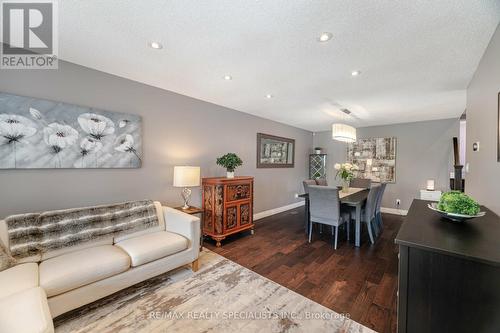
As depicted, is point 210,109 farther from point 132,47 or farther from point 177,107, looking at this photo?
point 132,47

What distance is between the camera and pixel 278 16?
60.2 inches

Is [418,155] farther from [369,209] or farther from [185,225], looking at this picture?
[185,225]

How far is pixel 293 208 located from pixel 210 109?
3.61 metres

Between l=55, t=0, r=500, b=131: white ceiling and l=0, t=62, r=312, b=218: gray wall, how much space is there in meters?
0.25

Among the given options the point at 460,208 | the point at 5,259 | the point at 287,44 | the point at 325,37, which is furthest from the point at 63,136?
the point at 460,208

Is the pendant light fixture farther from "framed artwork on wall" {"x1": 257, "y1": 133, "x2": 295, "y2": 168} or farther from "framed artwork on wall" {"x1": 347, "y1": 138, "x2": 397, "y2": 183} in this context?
"framed artwork on wall" {"x1": 347, "y1": 138, "x2": 397, "y2": 183}

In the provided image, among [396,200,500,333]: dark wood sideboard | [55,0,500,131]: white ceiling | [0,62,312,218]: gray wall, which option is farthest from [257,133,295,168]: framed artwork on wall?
[396,200,500,333]: dark wood sideboard

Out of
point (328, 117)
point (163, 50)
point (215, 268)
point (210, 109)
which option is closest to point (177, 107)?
point (210, 109)

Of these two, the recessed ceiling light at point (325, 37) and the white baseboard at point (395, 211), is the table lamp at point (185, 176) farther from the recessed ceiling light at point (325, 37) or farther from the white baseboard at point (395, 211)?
the white baseboard at point (395, 211)

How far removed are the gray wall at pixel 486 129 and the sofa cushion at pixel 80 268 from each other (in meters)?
3.20

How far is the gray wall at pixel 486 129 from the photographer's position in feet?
5.32

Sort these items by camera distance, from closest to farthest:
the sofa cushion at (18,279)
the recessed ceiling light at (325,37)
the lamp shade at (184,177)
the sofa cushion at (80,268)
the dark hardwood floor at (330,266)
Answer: the sofa cushion at (18,279)
the sofa cushion at (80,268)
the recessed ceiling light at (325,37)
the dark hardwood floor at (330,266)
the lamp shade at (184,177)

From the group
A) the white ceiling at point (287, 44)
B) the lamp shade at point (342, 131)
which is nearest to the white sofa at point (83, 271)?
the white ceiling at point (287, 44)

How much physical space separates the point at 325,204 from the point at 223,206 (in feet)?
5.24
